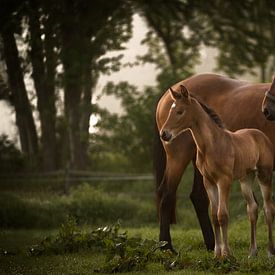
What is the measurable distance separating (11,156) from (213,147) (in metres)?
12.7

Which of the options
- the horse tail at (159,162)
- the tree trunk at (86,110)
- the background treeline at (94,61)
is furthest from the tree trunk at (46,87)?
the horse tail at (159,162)

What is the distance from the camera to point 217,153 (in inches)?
303

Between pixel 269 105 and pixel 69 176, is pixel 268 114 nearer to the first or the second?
pixel 269 105

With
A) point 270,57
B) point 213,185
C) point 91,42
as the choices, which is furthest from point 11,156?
point 213,185

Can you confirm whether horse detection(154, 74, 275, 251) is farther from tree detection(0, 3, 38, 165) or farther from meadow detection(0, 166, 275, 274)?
tree detection(0, 3, 38, 165)

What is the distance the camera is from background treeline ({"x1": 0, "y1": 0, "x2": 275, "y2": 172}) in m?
19.4

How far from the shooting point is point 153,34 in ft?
72.8

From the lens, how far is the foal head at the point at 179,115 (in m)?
7.66

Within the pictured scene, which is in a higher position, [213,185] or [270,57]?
[270,57]

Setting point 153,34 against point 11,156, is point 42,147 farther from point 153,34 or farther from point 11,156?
point 153,34

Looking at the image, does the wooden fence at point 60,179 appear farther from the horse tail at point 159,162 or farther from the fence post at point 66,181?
the horse tail at point 159,162

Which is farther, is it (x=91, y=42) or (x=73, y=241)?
(x=91, y=42)

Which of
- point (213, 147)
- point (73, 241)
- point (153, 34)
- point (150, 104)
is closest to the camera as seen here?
point (213, 147)

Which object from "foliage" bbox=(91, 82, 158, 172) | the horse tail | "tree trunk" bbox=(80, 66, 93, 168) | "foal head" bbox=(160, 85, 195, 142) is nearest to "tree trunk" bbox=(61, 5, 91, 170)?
"tree trunk" bbox=(80, 66, 93, 168)
